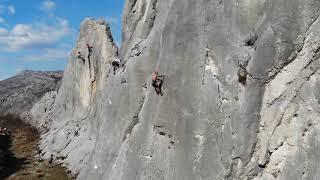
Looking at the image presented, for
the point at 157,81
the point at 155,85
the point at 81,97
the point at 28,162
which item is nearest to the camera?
the point at 157,81

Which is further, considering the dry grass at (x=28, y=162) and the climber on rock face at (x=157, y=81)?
the dry grass at (x=28, y=162)

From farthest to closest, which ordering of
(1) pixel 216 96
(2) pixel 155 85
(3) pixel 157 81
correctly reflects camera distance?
(2) pixel 155 85
(3) pixel 157 81
(1) pixel 216 96

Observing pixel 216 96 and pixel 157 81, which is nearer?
pixel 216 96

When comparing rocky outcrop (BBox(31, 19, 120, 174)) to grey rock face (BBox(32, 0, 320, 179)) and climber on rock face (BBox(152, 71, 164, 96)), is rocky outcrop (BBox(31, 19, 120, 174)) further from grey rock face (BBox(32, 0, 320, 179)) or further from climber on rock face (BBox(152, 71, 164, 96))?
climber on rock face (BBox(152, 71, 164, 96))

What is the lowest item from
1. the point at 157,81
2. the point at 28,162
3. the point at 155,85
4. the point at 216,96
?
the point at 28,162

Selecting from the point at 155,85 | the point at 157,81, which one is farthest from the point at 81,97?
the point at 157,81

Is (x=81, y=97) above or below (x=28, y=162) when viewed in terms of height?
above

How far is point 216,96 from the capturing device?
29578 millimetres

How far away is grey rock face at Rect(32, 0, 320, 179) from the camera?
81.8 feet

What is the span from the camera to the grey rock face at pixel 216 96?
24.9m

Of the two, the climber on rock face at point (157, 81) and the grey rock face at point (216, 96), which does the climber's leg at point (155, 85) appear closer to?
the climber on rock face at point (157, 81)

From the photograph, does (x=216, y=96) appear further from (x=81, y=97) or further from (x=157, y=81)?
(x=81, y=97)

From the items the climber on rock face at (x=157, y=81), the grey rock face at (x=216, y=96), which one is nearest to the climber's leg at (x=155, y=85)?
the climber on rock face at (x=157, y=81)

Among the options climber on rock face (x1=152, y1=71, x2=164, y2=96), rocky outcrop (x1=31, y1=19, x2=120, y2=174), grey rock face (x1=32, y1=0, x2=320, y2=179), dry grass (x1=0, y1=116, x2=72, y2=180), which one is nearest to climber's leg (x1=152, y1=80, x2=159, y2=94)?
climber on rock face (x1=152, y1=71, x2=164, y2=96)
